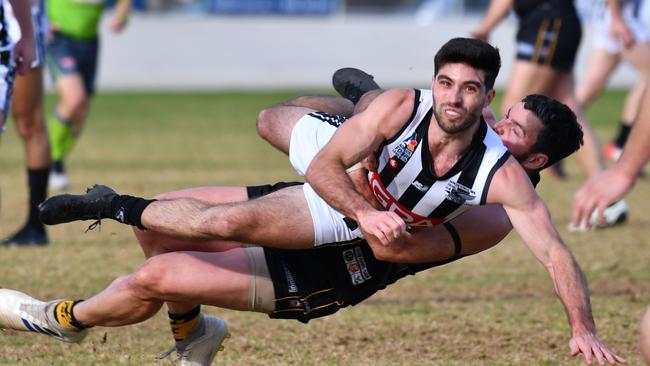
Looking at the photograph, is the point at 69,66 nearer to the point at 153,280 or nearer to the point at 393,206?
the point at 153,280

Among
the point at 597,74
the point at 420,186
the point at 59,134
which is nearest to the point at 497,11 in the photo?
the point at 597,74

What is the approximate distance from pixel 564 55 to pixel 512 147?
519cm

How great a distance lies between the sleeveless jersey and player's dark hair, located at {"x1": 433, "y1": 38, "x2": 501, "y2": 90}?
25.2 feet

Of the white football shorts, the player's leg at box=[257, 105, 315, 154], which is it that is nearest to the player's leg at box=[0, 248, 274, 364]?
the player's leg at box=[257, 105, 315, 154]

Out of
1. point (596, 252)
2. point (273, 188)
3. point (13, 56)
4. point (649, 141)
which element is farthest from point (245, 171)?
point (649, 141)

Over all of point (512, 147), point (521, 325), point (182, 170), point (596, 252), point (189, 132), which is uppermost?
point (512, 147)

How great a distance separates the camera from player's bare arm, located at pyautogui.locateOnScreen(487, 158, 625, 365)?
14.5 feet

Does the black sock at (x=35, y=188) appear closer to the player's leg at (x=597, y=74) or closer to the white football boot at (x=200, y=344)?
the white football boot at (x=200, y=344)

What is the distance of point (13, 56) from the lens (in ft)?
20.4

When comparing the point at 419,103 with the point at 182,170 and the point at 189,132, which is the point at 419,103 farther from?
the point at 189,132

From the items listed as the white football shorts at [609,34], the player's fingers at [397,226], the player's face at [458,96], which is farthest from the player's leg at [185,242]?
the white football shorts at [609,34]

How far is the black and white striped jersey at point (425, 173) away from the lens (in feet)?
15.5

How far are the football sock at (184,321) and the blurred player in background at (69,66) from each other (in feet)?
21.4

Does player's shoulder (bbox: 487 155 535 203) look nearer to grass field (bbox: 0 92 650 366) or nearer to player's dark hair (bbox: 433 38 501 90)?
player's dark hair (bbox: 433 38 501 90)
